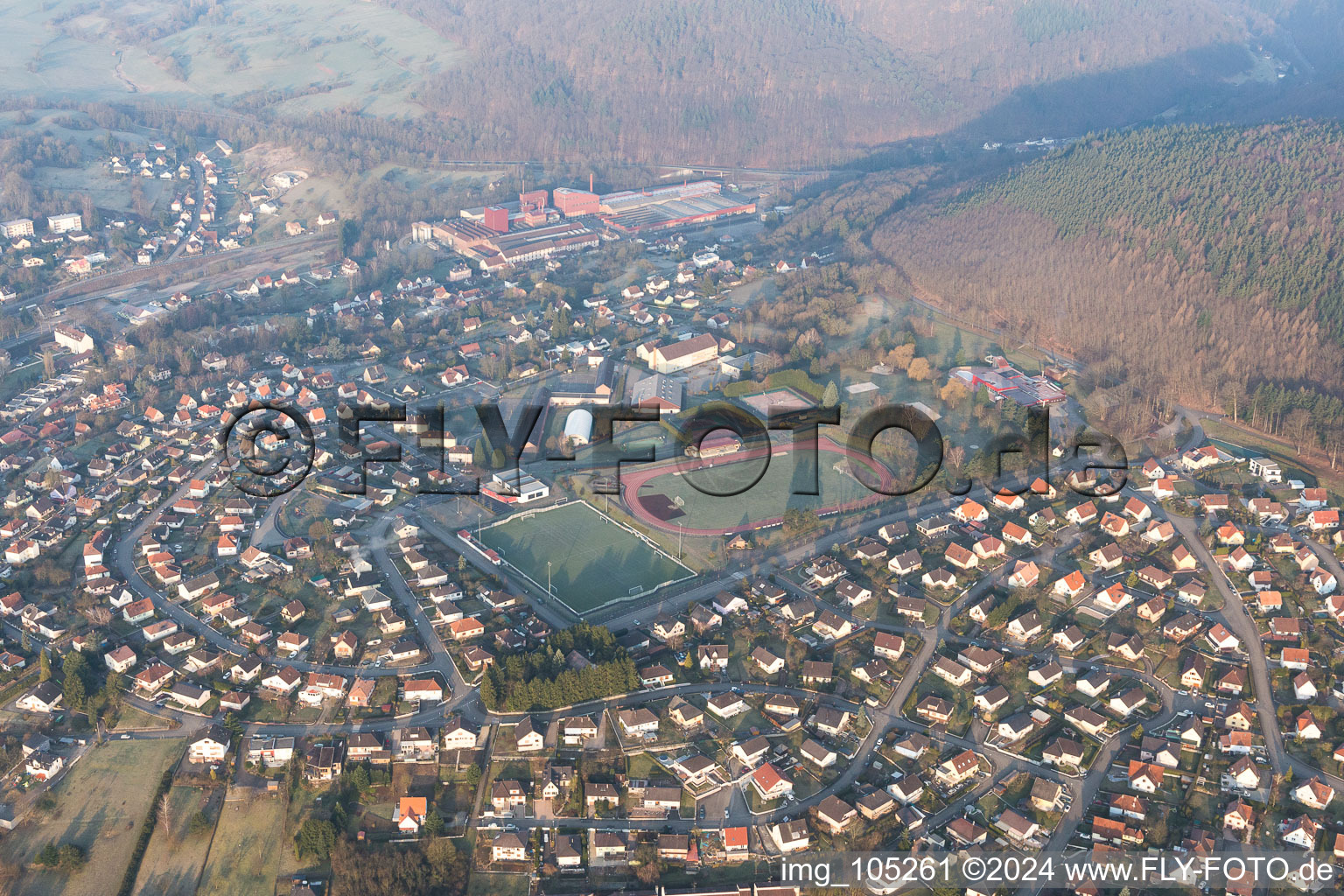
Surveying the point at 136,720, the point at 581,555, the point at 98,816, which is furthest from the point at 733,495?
the point at 98,816

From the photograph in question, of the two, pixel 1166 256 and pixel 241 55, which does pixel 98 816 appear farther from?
pixel 241 55

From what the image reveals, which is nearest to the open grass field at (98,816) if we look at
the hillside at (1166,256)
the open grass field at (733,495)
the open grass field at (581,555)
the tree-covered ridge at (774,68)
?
→ the open grass field at (581,555)

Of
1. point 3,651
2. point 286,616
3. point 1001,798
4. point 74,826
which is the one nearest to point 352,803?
point 74,826

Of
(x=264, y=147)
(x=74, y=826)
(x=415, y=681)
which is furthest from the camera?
(x=264, y=147)

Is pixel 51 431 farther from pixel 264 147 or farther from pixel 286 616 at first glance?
pixel 264 147

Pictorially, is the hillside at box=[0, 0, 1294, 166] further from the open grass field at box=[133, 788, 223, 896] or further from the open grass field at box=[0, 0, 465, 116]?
the open grass field at box=[133, 788, 223, 896]
